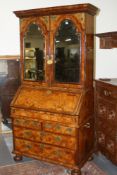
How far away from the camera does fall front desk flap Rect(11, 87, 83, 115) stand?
270 cm

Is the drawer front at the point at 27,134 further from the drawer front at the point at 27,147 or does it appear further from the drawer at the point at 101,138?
the drawer at the point at 101,138

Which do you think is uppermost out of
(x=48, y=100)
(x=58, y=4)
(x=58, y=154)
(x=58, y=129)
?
(x=58, y=4)

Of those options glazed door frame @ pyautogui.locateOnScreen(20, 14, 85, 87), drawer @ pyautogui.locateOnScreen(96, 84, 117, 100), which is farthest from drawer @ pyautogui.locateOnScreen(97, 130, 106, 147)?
glazed door frame @ pyautogui.locateOnScreen(20, 14, 85, 87)

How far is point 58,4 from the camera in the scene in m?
3.61

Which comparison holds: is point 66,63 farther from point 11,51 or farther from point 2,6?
point 2,6

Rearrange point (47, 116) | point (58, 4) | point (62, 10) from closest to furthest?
1. point (62, 10)
2. point (47, 116)
3. point (58, 4)

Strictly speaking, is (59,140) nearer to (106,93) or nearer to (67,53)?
(106,93)

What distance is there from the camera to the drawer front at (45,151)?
276 cm

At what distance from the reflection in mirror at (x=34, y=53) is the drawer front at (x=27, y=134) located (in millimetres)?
660

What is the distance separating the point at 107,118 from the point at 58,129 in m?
0.64

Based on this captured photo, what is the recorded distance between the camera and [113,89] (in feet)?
9.05

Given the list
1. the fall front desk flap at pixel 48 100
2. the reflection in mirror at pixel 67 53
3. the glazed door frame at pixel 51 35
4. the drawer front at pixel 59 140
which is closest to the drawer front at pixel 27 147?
the drawer front at pixel 59 140

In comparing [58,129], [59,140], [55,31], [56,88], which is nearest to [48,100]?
[56,88]

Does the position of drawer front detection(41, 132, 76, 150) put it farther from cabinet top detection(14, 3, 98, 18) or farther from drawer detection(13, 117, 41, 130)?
cabinet top detection(14, 3, 98, 18)
